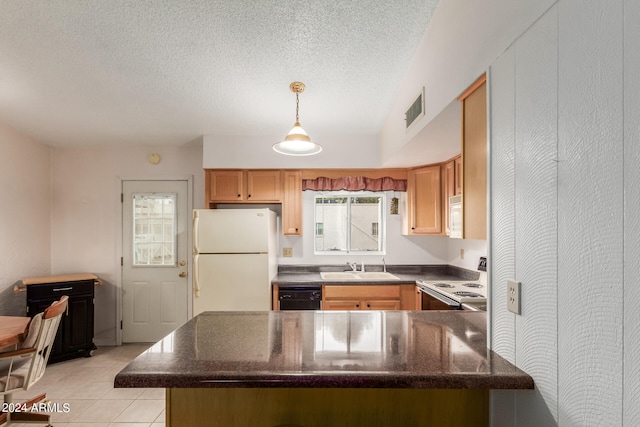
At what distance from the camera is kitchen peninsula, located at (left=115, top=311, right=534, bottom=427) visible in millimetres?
1103

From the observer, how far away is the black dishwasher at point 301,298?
3.44 meters

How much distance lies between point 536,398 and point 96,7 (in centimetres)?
254

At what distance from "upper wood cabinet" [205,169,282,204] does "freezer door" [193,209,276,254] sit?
1.34ft

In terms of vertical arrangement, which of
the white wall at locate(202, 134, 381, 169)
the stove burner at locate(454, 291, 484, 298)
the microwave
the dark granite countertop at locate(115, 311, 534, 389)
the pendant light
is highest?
the white wall at locate(202, 134, 381, 169)

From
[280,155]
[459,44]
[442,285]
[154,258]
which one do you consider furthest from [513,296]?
[154,258]

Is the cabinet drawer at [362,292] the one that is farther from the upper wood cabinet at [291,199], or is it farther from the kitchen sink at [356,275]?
the upper wood cabinet at [291,199]

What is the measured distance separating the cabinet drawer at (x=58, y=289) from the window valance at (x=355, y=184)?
2.66 m

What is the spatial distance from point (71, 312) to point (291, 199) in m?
2.66

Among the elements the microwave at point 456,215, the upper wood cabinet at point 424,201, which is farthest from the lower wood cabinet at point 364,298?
the microwave at point 456,215

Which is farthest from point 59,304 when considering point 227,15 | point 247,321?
point 227,15

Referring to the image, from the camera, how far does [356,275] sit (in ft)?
12.7

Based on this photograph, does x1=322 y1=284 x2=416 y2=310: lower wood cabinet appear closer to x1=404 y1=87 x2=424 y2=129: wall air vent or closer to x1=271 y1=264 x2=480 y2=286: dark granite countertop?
x1=271 y1=264 x2=480 y2=286: dark granite countertop

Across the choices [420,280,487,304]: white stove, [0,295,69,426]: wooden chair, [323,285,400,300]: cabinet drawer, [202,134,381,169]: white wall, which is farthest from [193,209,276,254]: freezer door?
[420,280,487,304]: white stove

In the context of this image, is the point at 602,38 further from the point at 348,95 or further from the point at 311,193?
the point at 311,193
